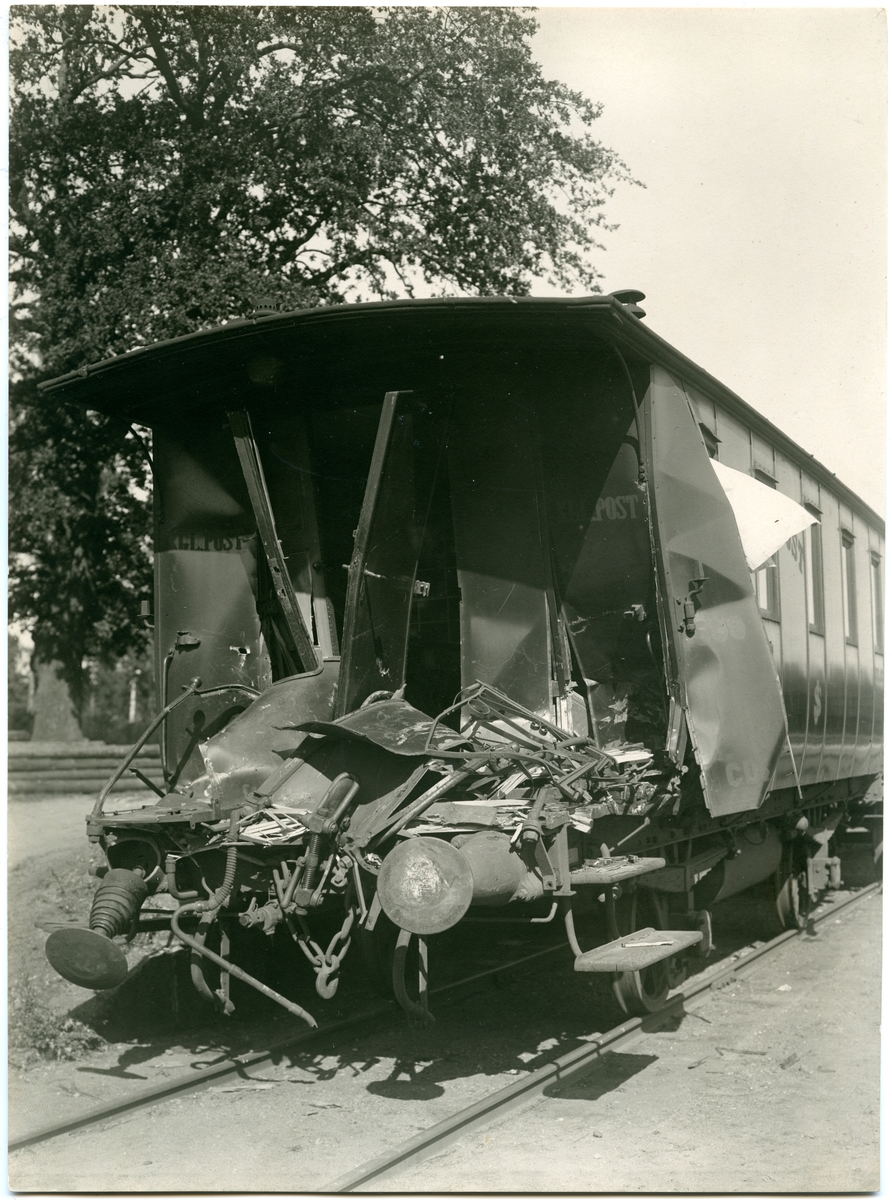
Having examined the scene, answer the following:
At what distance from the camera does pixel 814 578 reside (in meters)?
9.72

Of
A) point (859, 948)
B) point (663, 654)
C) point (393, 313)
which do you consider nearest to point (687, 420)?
point (663, 654)

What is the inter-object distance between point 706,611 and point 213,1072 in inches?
143

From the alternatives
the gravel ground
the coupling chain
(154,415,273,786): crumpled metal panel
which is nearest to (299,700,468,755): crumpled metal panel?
the coupling chain

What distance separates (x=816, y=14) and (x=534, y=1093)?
5.70 m

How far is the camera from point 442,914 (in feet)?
16.0

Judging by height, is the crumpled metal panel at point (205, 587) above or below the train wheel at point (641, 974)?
above

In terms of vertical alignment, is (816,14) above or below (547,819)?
above

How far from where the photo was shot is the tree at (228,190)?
11602 mm

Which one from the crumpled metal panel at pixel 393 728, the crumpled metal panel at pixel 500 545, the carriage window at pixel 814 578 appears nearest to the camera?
the crumpled metal panel at pixel 393 728

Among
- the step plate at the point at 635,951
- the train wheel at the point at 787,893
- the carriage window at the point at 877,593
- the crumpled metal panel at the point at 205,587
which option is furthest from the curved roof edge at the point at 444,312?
the carriage window at the point at 877,593

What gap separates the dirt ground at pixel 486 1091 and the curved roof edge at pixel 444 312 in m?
2.83

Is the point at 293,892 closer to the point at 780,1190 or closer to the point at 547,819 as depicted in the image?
the point at 547,819

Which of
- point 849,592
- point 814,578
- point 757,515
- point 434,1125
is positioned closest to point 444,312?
point 757,515

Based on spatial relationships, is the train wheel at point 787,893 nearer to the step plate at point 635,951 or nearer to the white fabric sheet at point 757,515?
the white fabric sheet at point 757,515
